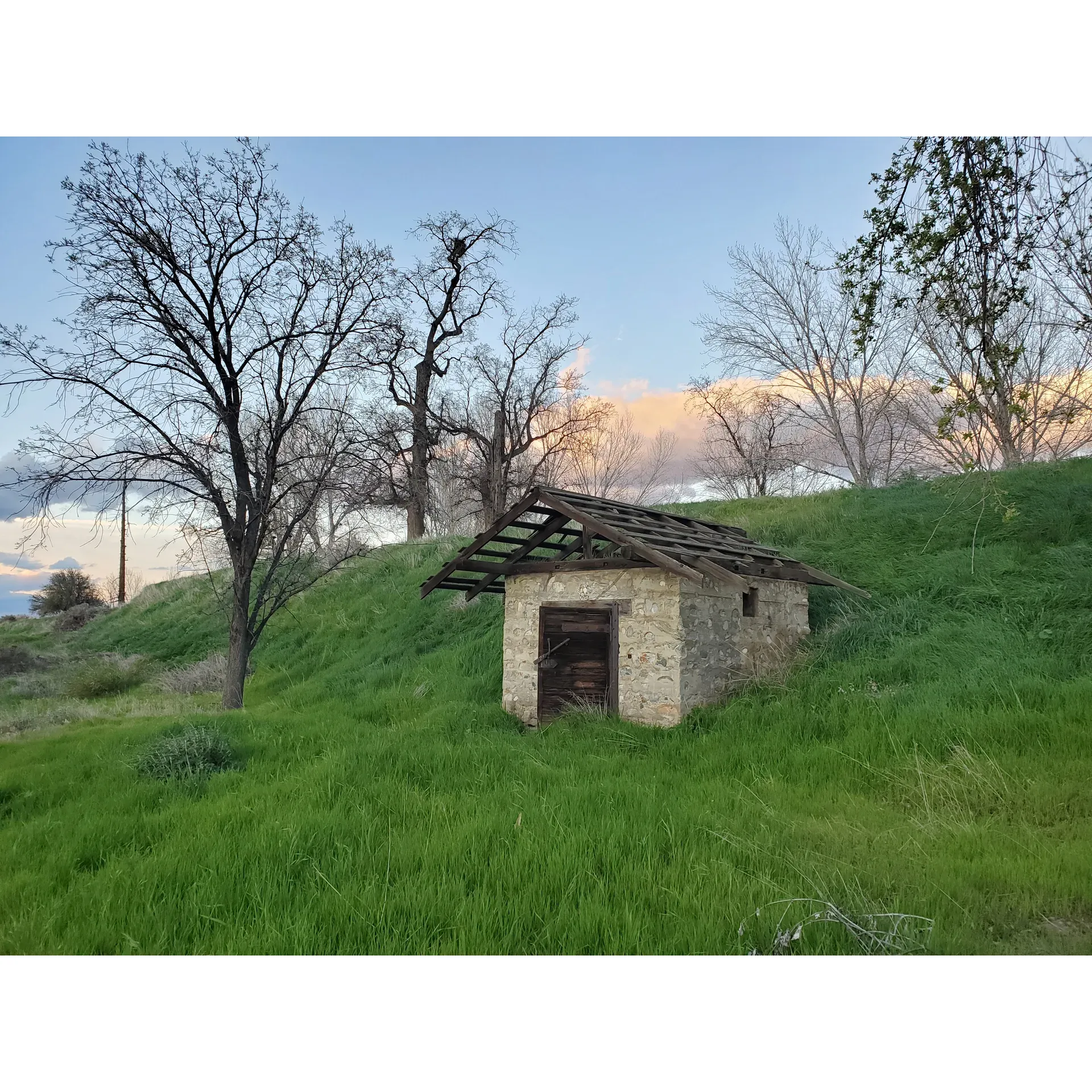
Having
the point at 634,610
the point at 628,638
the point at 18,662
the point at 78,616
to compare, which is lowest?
the point at 18,662

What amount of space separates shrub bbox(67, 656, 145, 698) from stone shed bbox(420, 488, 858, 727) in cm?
1156

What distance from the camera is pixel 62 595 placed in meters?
32.3

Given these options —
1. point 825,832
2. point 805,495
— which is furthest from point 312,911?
point 805,495

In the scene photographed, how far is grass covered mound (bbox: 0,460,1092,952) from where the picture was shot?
3938 mm

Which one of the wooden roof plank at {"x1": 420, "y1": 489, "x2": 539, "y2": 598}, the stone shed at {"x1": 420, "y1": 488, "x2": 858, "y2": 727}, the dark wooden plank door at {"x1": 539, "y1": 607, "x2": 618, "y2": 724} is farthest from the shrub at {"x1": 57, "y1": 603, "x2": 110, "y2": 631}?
the dark wooden plank door at {"x1": 539, "y1": 607, "x2": 618, "y2": 724}

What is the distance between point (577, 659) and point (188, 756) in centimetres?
517

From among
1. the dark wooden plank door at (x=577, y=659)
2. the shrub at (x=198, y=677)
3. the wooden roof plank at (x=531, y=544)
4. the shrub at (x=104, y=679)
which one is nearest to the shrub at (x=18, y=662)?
the shrub at (x=104, y=679)

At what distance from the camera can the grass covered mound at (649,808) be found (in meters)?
3.94

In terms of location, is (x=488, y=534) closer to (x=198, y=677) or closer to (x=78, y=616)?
(x=198, y=677)

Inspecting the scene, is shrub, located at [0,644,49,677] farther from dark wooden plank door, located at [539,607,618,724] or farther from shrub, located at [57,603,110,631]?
dark wooden plank door, located at [539,607,618,724]

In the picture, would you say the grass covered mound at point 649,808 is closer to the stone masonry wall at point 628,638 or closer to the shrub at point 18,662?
the stone masonry wall at point 628,638

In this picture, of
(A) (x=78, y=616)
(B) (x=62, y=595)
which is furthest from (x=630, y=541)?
(B) (x=62, y=595)

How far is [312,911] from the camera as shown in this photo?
4.14m
